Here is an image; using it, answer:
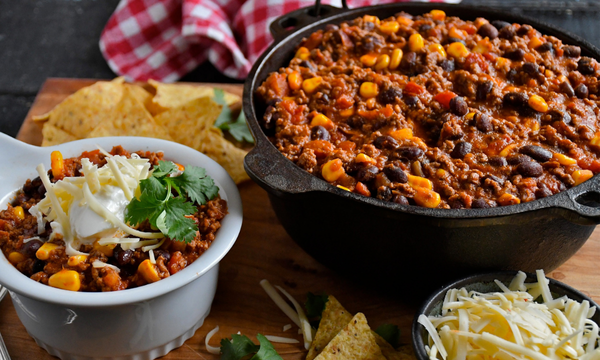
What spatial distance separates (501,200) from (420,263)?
1.49 ft

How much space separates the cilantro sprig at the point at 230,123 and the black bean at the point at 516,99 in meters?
1.72

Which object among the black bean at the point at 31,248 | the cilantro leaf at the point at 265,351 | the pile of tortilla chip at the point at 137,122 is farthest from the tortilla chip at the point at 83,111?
the cilantro leaf at the point at 265,351

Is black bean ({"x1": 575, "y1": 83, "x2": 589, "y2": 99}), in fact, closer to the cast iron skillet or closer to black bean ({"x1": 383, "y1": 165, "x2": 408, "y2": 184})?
the cast iron skillet

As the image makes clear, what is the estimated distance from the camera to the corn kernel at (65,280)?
236 cm

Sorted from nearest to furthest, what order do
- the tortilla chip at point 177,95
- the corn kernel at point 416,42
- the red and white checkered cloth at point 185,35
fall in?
the corn kernel at point 416,42 → the tortilla chip at point 177,95 → the red and white checkered cloth at point 185,35

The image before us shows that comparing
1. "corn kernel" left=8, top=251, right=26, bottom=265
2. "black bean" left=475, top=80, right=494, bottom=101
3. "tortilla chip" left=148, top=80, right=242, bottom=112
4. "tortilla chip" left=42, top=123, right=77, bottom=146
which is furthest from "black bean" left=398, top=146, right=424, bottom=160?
"tortilla chip" left=42, top=123, right=77, bottom=146

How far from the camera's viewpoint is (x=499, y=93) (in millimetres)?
2971

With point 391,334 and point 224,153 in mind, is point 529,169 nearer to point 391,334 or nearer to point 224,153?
point 391,334

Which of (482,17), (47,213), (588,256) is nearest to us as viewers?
(47,213)

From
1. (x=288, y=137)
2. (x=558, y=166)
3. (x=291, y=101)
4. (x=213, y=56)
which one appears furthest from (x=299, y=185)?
(x=213, y=56)

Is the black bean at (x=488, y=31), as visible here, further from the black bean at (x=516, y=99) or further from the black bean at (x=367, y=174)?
the black bean at (x=367, y=174)

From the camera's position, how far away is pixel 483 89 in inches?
117

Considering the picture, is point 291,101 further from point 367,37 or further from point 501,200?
point 501,200

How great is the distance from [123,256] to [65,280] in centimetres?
24
